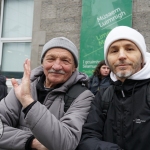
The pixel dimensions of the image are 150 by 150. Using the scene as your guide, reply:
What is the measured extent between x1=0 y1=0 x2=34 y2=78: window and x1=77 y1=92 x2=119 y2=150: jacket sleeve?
4.17 m

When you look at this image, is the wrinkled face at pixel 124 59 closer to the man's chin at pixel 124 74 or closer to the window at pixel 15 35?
the man's chin at pixel 124 74

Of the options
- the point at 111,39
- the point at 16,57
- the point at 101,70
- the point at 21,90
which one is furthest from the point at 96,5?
the point at 21,90

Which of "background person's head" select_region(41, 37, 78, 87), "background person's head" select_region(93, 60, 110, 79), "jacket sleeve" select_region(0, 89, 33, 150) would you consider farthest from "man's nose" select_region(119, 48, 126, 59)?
"background person's head" select_region(93, 60, 110, 79)

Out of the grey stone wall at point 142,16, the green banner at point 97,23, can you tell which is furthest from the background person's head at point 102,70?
the grey stone wall at point 142,16

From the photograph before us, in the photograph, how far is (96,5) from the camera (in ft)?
Result: 14.7

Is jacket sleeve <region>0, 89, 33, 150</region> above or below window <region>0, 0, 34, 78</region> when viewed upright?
below

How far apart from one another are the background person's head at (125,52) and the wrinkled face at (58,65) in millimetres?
374

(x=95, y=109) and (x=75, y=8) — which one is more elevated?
(x=75, y=8)

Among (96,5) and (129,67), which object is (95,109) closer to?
(129,67)

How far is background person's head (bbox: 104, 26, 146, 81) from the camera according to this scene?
1.58m

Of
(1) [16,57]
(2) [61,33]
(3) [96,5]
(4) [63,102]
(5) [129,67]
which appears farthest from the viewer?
(1) [16,57]

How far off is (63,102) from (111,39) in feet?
2.00

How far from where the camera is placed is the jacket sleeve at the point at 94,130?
1.50 meters

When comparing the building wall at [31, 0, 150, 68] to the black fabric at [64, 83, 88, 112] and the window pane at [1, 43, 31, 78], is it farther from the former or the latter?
the black fabric at [64, 83, 88, 112]
